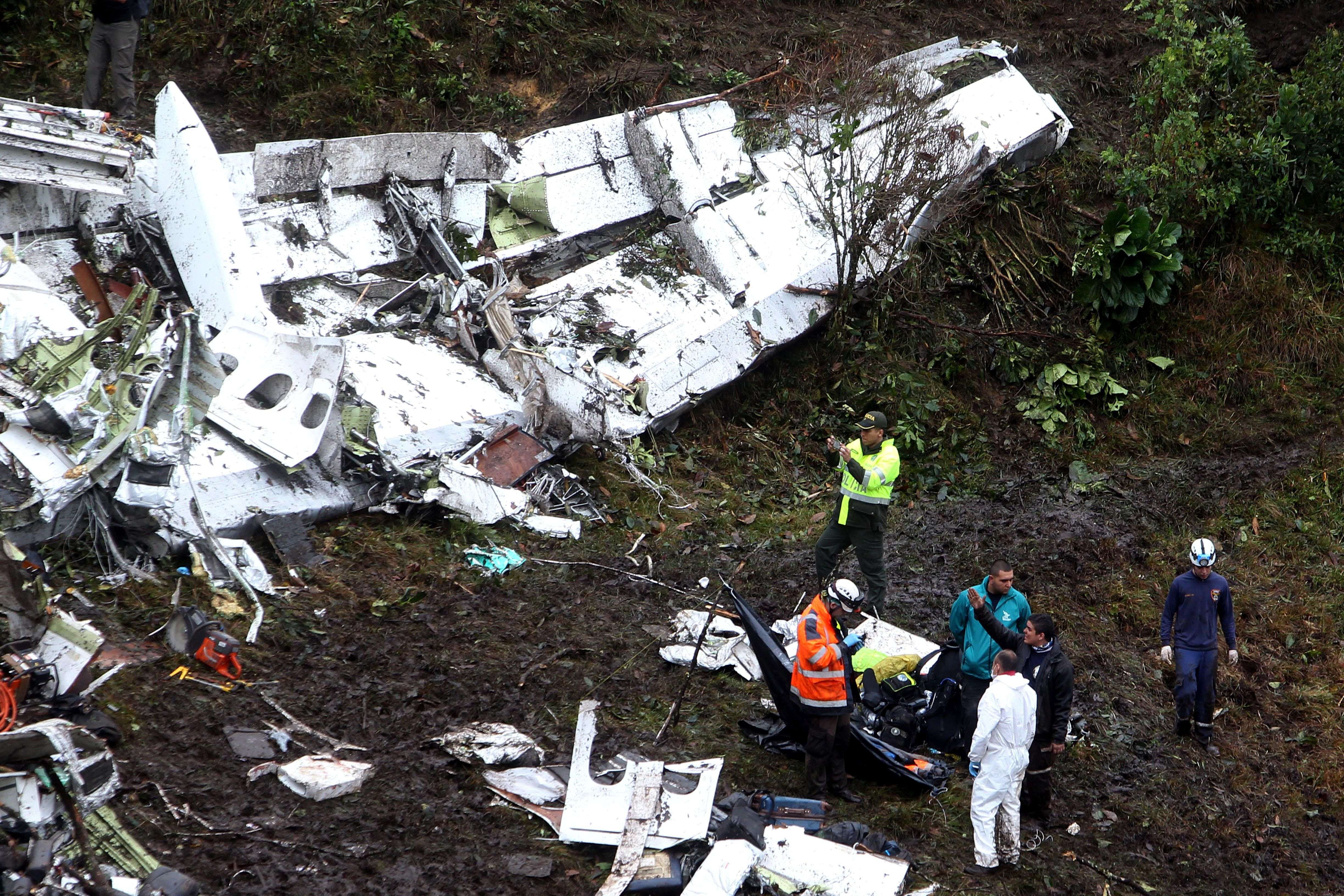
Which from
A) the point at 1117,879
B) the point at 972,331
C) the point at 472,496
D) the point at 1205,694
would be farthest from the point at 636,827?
the point at 972,331

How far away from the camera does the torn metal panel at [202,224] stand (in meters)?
6.67

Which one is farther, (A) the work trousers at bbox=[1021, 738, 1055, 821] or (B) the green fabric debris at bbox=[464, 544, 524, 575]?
(B) the green fabric debris at bbox=[464, 544, 524, 575]

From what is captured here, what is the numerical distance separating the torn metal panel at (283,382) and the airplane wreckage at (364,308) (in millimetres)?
15

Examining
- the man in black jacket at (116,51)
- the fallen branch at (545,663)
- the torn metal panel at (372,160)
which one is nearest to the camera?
the fallen branch at (545,663)

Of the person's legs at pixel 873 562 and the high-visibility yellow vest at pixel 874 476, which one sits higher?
the high-visibility yellow vest at pixel 874 476

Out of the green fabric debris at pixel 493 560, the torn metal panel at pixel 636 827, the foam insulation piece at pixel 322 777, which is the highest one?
the green fabric debris at pixel 493 560

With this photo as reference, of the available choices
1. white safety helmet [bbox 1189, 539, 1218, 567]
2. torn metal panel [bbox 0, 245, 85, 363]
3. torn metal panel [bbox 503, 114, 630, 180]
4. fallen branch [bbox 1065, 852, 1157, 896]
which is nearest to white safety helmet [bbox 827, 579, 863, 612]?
fallen branch [bbox 1065, 852, 1157, 896]

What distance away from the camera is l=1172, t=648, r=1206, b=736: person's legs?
5.81 meters

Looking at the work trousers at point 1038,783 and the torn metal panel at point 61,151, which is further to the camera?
the torn metal panel at point 61,151

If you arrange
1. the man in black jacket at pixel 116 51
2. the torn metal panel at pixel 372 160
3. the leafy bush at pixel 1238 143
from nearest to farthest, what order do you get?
the torn metal panel at pixel 372 160 → the man in black jacket at pixel 116 51 → the leafy bush at pixel 1238 143

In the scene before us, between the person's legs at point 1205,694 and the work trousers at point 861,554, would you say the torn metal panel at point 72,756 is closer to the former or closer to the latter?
the work trousers at point 861,554

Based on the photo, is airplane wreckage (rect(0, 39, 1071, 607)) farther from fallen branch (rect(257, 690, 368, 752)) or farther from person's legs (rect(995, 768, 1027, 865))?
person's legs (rect(995, 768, 1027, 865))

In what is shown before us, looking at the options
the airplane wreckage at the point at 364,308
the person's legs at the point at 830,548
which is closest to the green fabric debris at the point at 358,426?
the airplane wreckage at the point at 364,308

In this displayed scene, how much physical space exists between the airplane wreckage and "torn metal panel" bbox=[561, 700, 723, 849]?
1928 mm
